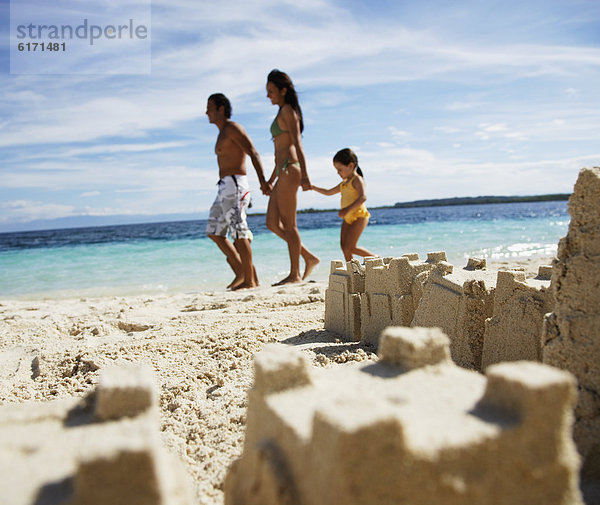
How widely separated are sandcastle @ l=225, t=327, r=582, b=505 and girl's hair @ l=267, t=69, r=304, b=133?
4.96 m

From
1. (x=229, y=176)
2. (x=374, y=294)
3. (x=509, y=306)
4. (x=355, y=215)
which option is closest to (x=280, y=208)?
(x=229, y=176)

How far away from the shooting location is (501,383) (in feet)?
3.42

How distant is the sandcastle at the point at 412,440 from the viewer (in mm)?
884

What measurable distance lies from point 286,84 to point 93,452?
5.41m

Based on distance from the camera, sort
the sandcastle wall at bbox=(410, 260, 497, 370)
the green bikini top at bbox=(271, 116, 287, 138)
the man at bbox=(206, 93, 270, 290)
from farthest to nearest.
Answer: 1. the man at bbox=(206, 93, 270, 290)
2. the green bikini top at bbox=(271, 116, 287, 138)
3. the sandcastle wall at bbox=(410, 260, 497, 370)

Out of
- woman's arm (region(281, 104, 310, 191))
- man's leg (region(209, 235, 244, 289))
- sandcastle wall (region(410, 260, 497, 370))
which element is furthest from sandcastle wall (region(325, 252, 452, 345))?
man's leg (region(209, 235, 244, 289))

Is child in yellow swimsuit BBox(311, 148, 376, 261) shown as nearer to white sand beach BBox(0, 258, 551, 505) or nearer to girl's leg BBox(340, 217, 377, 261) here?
girl's leg BBox(340, 217, 377, 261)

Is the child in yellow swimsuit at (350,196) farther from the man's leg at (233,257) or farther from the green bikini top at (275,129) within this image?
the man's leg at (233,257)

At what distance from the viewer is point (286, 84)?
19.0 ft

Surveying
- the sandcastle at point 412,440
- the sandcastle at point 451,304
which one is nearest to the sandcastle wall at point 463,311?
the sandcastle at point 451,304

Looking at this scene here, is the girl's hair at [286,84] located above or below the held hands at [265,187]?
above

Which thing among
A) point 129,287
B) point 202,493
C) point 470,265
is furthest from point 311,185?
point 202,493

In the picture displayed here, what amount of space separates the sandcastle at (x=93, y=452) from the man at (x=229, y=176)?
482 centimetres

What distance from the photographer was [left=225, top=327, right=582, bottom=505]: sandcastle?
2.90 ft
